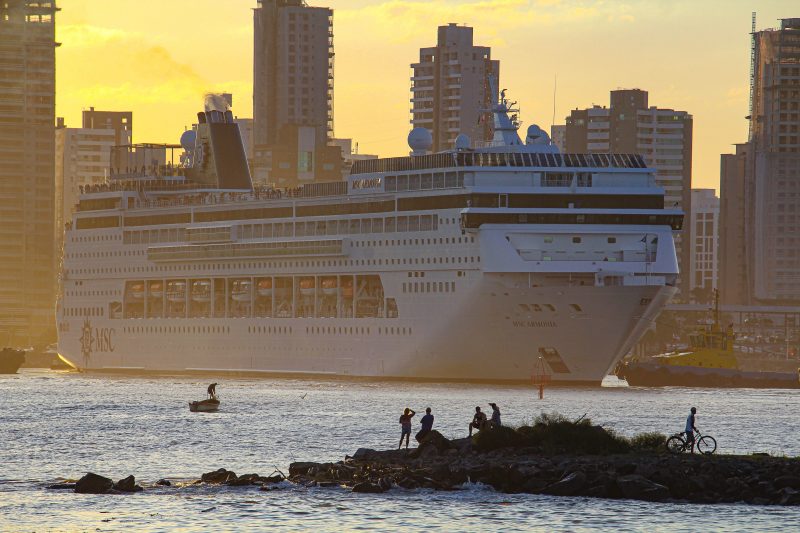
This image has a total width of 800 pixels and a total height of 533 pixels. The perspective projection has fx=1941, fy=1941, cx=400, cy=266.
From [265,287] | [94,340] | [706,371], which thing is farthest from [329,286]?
[94,340]

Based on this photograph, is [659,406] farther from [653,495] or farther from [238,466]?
[653,495]

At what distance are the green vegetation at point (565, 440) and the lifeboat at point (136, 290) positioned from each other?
7401cm

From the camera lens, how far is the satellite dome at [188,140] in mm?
136875

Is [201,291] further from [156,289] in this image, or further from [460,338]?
[460,338]

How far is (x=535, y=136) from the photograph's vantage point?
102 metres

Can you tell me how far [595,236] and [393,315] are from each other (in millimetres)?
13323

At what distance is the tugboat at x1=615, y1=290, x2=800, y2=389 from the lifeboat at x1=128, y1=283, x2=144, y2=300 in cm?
3121

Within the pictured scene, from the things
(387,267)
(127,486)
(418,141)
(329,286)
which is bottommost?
(127,486)

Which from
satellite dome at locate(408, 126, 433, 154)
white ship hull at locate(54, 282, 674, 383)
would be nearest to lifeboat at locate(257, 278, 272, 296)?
white ship hull at locate(54, 282, 674, 383)

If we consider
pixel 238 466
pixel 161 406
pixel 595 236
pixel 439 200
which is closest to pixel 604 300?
pixel 595 236

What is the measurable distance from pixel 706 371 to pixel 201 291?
102ft

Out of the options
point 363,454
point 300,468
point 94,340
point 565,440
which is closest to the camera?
point 565,440

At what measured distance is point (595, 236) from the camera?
93.6m

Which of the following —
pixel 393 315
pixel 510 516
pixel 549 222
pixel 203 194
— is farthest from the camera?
pixel 203 194
